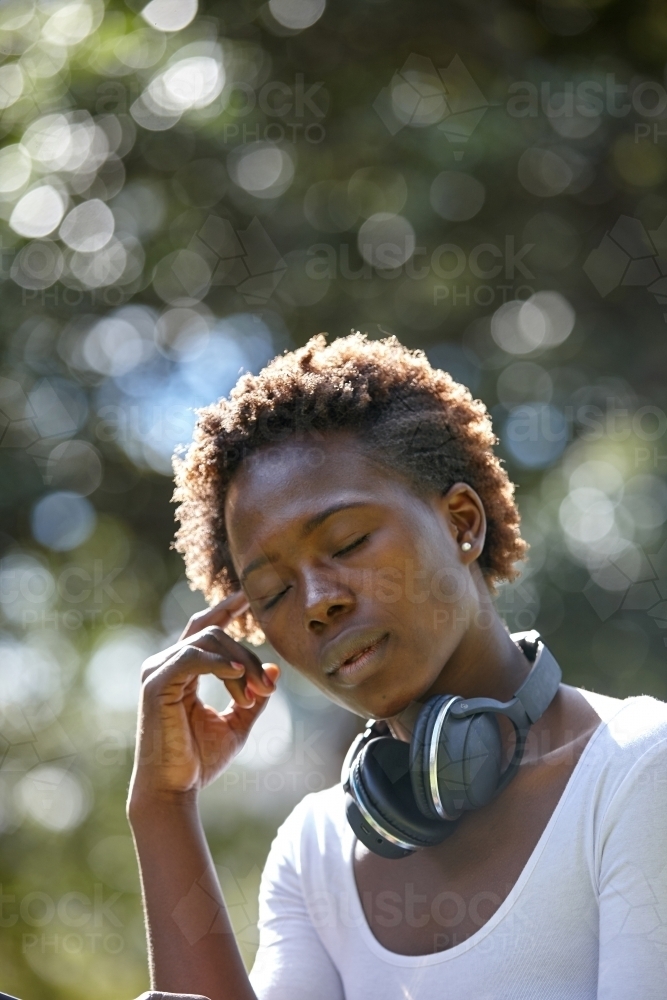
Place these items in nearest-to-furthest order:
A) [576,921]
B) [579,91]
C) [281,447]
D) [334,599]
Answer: [576,921] < [334,599] < [281,447] < [579,91]

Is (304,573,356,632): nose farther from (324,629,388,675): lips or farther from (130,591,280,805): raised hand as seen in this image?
(130,591,280,805): raised hand

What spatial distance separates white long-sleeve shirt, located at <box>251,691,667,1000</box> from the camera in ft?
4.40

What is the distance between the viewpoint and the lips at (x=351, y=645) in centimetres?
166

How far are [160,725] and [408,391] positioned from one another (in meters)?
0.82

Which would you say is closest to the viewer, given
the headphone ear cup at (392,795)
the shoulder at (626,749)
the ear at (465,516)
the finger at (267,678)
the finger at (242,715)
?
the shoulder at (626,749)

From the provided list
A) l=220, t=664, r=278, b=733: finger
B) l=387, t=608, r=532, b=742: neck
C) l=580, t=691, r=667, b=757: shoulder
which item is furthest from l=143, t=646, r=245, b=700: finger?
l=580, t=691, r=667, b=757: shoulder

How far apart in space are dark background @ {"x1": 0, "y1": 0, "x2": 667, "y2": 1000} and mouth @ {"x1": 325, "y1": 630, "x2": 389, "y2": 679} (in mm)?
1830

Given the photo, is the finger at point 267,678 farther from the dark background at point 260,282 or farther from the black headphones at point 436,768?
the dark background at point 260,282

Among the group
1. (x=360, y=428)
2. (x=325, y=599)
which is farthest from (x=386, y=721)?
(x=360, y=428)

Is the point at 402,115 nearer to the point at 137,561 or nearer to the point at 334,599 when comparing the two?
the point at 137,561

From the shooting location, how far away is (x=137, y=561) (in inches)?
157

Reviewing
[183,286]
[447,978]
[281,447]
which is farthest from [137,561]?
[447,978]

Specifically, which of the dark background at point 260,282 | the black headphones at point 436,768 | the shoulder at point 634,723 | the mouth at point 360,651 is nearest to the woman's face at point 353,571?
the mouth at point 360,651

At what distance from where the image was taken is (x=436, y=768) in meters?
1.49
